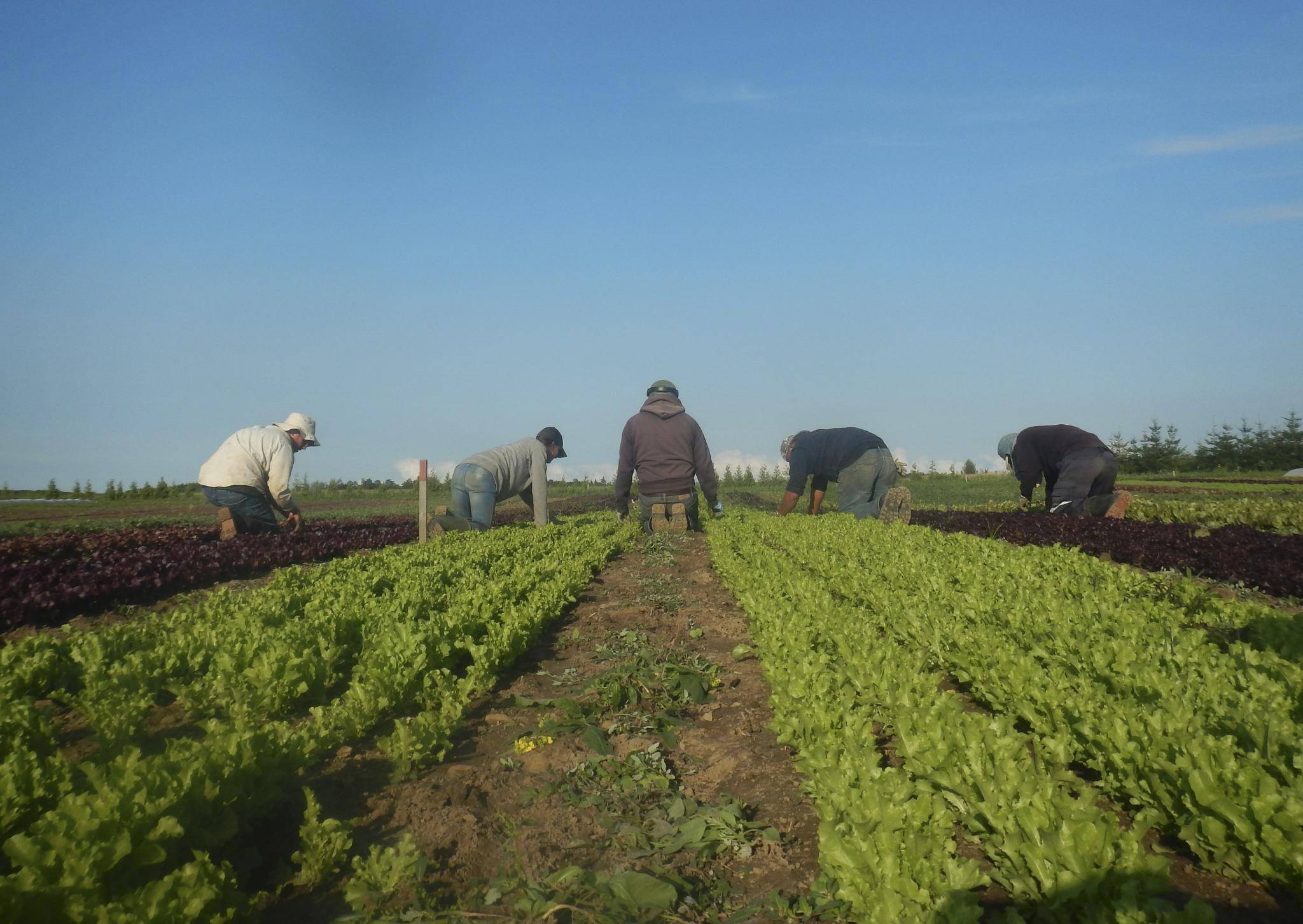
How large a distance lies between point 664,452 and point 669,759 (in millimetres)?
7789

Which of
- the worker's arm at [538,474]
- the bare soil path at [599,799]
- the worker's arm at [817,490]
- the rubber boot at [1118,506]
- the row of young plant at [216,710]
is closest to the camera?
the row of young plant at [216,710]

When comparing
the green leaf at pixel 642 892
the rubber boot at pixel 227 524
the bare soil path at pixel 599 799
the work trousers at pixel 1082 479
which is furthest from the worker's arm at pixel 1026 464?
the rubber boot at pixel 227 524

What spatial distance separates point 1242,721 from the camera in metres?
3.01

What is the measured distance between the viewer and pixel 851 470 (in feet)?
39.2

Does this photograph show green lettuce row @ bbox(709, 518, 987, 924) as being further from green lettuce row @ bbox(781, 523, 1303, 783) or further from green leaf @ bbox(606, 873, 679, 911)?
green lettuce row @ bbox(781, 523, 1303, 783)

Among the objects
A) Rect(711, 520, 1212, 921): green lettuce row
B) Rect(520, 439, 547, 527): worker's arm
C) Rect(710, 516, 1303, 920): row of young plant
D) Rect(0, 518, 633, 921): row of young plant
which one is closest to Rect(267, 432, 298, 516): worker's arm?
Rect(520, 439, 547, 527): worker's arm

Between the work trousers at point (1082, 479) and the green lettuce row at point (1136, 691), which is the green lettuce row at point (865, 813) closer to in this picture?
the green lettuce row at point (1136, 691)

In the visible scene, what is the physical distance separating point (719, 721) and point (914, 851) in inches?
72.7

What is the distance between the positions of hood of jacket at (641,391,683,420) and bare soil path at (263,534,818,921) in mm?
6318

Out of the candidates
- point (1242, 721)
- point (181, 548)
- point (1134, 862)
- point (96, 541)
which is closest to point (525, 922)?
point (1134, 862)

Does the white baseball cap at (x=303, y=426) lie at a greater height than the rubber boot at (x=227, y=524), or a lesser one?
greater

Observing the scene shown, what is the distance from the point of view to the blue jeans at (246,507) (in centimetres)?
1093

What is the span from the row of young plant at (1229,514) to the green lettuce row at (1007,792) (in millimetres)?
11169

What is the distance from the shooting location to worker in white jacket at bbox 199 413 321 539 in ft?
34.7
